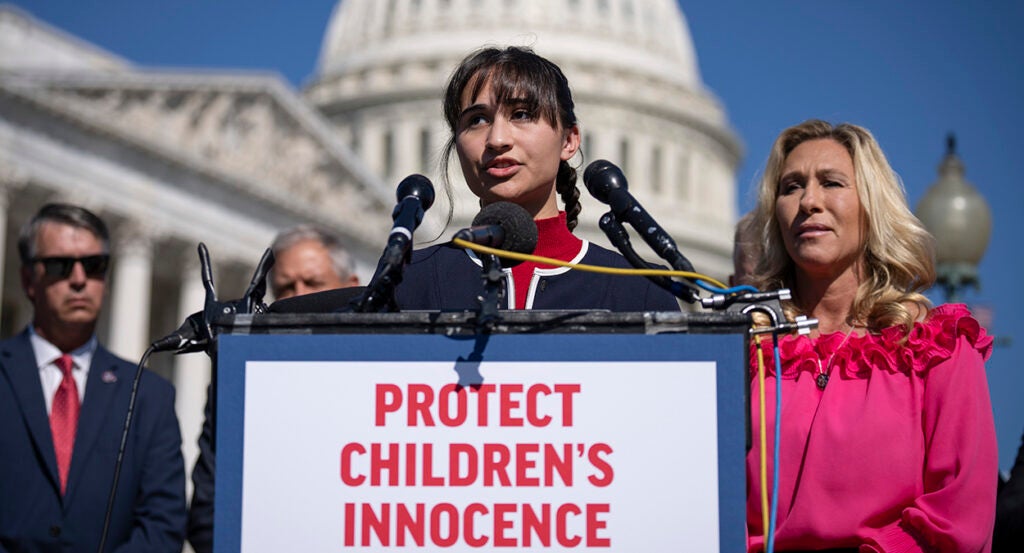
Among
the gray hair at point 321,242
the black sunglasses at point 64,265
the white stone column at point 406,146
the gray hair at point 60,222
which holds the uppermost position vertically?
the white stone column at point 406,146

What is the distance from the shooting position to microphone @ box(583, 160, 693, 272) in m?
3.36

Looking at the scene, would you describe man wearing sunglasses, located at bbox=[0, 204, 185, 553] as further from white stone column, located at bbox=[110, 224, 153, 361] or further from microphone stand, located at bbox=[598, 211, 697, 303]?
white stone column, located at bbox=[110, 224, 153, 361]

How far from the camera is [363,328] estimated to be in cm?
303

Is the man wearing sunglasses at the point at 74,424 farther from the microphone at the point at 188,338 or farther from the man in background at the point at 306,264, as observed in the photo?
the microphone at the point at 188,338

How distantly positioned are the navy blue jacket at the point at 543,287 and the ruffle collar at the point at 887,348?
0.43 metres

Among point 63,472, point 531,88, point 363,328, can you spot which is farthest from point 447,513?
point 63,472

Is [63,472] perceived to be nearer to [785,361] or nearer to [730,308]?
[785,361]

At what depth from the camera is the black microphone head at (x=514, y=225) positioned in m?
3.34

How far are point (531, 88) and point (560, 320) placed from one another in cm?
101

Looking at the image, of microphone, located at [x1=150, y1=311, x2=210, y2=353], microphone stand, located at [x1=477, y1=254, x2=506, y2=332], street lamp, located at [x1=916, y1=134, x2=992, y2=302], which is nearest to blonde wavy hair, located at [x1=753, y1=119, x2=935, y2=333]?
microphone stand, located at [x1=477, y1=254, x2=506, y2=332]

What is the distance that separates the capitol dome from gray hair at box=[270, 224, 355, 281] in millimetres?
63461

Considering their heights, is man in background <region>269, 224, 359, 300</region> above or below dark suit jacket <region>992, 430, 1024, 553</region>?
above

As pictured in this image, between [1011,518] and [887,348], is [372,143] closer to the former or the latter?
[1011,518]

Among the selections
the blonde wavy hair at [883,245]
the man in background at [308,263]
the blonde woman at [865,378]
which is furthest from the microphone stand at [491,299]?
the man in background at [308,263]
